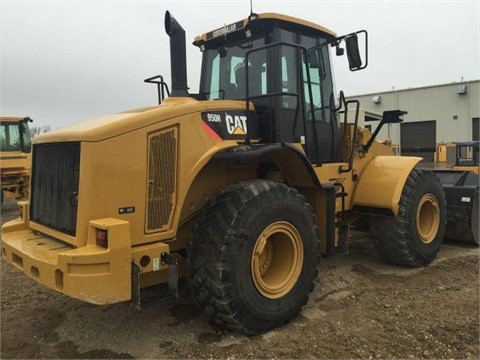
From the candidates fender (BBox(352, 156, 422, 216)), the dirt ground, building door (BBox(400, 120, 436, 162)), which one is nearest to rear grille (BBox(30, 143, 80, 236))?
the dirt ground

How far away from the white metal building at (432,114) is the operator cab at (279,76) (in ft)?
78.1

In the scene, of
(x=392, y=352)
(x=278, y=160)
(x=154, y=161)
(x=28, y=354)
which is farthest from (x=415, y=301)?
(x=28, y=354)

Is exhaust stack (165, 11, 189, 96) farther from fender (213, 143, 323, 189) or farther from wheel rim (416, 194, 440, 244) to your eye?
wheel rim (416, 194, 440, 244)

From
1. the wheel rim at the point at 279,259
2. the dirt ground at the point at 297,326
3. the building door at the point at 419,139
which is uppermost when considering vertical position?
the building door at the point at 419,139

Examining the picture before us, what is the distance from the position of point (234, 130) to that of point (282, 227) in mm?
1055

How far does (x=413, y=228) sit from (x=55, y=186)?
4.35 metres

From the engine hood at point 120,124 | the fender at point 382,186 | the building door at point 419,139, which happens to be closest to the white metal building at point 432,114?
the building door at point 419,139

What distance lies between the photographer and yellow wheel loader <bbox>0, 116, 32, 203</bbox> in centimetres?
1336

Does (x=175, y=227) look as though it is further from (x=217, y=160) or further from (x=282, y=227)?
(x=282, y=227)

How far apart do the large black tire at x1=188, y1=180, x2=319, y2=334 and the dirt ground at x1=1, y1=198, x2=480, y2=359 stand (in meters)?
0.23

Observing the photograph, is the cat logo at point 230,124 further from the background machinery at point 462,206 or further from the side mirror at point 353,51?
the background machinery at point 462,206

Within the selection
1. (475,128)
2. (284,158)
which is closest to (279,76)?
(284,158)

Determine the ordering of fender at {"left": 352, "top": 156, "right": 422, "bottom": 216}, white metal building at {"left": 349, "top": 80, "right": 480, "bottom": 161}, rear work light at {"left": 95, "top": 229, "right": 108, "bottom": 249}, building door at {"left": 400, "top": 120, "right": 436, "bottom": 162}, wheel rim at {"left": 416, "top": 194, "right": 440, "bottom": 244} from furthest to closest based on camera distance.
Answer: building door at {"left": 400, "top": 120, "right": 436, "bottom": 162} → white metal building at {"left": 349, "top": 80, "right": 480, "bottom": 161} → wheel rim at {"left": 416, "top": 194, "right": 440, "bottom": 244} → fender at {"left": 352, "top": 156, "right": 422, "bottom": 216} → rear work light at {"left": 95, "top": 229, "right": 108, "bottom": 249}

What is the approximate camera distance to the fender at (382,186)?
5.56 meters
